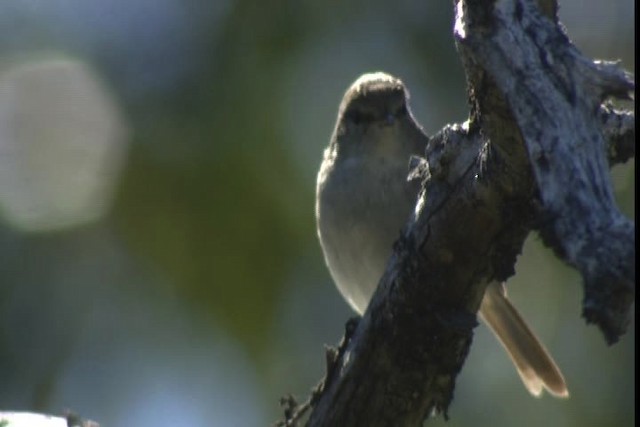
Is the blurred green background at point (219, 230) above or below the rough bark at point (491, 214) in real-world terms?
above

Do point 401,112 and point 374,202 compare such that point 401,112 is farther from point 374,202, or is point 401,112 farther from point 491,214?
point 491,214

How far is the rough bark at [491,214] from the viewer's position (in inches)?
111

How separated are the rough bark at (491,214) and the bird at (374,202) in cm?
123

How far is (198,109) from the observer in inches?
287

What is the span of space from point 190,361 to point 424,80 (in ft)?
6.78

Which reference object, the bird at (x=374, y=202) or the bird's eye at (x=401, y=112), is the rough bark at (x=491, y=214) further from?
the bird's eye at (x=401, y=112)

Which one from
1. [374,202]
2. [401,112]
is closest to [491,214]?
[374,202]

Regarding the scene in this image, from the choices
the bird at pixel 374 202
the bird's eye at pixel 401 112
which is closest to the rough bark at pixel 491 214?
the bird at pixel 374 202

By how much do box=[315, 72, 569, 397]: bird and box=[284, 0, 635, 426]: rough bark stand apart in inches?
48.6

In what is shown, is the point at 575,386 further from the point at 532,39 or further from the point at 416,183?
the point at 532,39

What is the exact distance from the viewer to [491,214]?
3.63 metres

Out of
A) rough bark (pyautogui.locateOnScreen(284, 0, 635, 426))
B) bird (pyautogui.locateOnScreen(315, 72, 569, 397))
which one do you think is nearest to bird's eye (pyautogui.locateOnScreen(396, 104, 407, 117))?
bird (pyautogui.locateOnScreen(315, 72, 569, 397))

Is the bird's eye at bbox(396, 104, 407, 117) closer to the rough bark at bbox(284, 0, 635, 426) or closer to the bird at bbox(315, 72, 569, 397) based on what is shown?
the bird at bbox(315, 72, 569, 397)

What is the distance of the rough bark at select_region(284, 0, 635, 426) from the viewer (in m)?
2.83
